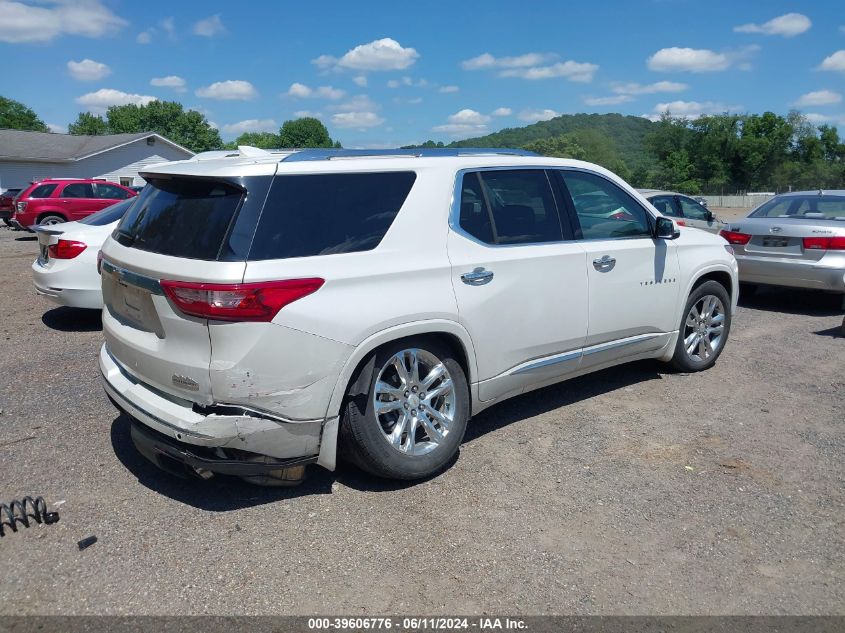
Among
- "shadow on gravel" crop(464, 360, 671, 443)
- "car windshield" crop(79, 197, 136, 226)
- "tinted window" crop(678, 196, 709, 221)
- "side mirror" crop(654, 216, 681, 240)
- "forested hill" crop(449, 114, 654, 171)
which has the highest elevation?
"forested hill" crop(449, 114, 654, 171)

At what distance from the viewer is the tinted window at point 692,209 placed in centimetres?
1518

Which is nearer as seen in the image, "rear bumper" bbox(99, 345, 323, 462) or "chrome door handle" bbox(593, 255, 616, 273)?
"rear bumper" bbox(99, 345, 323, 462)

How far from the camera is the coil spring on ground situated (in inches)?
139

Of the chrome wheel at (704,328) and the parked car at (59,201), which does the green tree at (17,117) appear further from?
the chrome wheel at (704,328)

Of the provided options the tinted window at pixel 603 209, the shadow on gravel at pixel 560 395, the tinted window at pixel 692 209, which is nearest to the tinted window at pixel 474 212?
the tinted window at pixel 603 209

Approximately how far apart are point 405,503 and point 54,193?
65.4 ft

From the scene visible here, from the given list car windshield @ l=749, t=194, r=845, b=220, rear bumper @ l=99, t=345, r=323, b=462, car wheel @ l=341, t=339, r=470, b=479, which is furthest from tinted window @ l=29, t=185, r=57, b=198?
car wheel @ l=341, t=339, r=470, b=479

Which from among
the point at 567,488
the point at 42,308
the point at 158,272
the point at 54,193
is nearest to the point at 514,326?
the point at 567,488

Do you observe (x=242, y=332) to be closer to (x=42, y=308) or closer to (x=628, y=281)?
(x=628, y=281)

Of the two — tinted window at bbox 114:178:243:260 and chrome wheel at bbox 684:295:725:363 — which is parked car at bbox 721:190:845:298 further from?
tinted window at bbox 114:178:243:260

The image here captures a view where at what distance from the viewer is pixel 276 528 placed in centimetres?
358

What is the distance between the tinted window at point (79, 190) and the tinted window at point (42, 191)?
0.34 metres

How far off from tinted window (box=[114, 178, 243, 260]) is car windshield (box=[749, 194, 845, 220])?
823cm

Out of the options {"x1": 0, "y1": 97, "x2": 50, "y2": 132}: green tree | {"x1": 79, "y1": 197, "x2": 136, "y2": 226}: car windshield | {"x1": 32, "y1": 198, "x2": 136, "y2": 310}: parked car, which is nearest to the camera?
{"x1": 32, "y1": 198, "x2": 136, "y2": 310}: parked car
